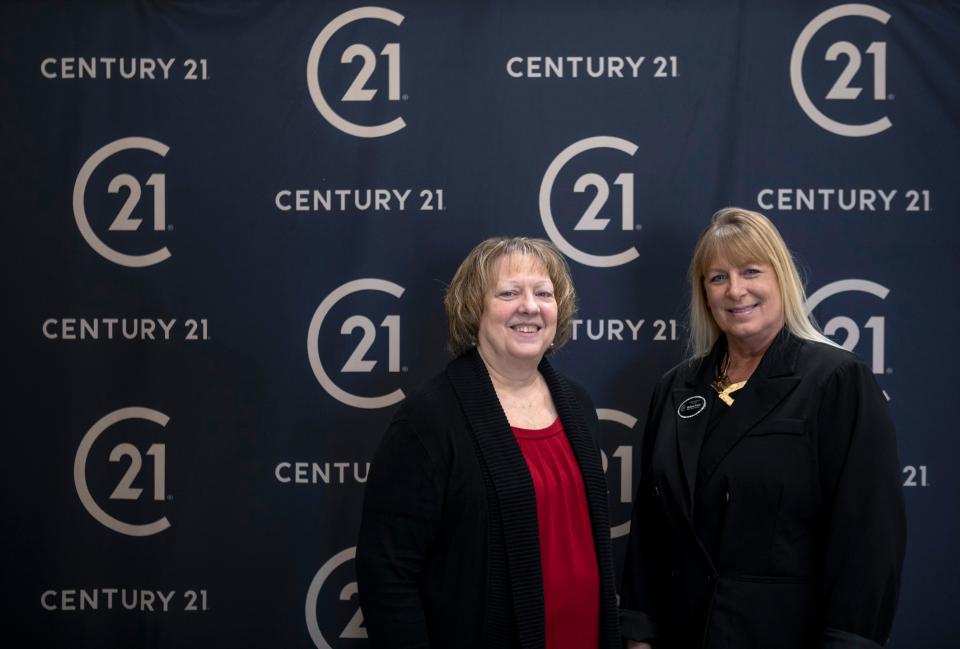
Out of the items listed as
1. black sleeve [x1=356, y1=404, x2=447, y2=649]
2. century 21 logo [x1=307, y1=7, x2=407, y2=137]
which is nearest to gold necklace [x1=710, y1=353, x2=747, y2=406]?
black sleeve [x1=356, y1=404, x2=447, y2=649]

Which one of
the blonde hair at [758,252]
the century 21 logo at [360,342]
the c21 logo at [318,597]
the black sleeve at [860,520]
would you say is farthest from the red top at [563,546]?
the c21 logo at [318,597]

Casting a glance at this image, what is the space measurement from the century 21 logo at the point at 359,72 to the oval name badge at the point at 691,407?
45.5 inches

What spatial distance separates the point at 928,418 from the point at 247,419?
200cm

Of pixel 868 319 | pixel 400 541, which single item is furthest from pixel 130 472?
pixel 868 319

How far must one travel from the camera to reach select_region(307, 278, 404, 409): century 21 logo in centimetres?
231

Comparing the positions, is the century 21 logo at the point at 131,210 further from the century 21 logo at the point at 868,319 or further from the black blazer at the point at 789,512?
the century 21 logo at the point at 868,319

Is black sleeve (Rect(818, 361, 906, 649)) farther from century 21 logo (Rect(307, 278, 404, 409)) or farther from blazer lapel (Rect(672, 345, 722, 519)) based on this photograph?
century 21 logo (Rect(307, 278, 404, 409))

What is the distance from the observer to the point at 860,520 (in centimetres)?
157

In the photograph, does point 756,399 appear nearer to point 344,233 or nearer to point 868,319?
point 868,319

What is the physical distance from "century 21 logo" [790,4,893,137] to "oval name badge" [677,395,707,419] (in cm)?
100

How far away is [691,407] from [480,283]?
1.88 ft

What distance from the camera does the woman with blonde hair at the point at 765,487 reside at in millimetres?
1576

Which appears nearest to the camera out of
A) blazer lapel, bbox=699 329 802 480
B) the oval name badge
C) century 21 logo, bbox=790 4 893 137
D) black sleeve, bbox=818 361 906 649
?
black sleeve, bbox=818 361 906 649

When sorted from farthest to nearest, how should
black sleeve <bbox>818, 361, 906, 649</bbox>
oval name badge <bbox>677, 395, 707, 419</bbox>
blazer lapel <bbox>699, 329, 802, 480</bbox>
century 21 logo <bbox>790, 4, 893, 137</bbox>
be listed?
century 21 logo <bbox>790, 4, 893, 137</bbox>, oval name badge <bbox>677, 395, 707, 419</bbox>, blazer lapel <bbox>699, 329, 802, 480</bbox>, black sleeve <bbox>818, 361, 906, 649</bbox>
